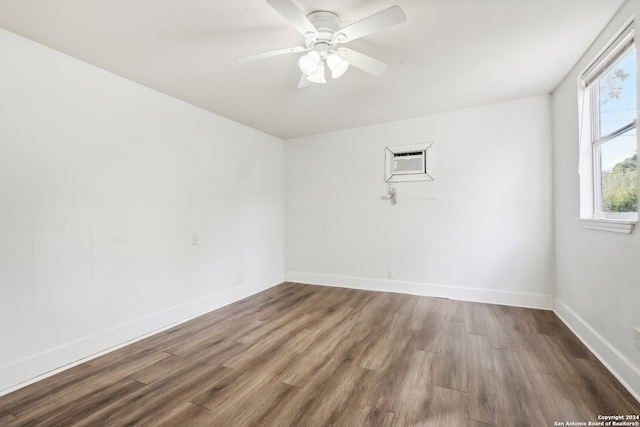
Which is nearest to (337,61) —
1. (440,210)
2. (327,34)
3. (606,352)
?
(327,34)

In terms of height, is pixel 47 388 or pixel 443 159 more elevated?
pixel 443 159

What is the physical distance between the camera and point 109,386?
1.88m

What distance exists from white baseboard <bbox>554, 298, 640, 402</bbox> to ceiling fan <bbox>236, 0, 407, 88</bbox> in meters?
2.51

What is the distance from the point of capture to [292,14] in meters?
1.49

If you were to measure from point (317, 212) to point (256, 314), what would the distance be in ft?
6.30

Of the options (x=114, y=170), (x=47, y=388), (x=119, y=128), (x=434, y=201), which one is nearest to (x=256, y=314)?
(x=47, y=388)

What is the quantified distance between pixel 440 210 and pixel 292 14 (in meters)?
2.99

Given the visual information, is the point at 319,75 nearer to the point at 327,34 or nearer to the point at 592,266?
the point at 327,34

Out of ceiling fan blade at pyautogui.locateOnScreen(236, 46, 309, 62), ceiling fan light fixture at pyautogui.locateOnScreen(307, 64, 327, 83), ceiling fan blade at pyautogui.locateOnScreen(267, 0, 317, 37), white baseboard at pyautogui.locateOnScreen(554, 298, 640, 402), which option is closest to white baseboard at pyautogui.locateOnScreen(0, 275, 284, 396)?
ceiling fan blade at pyautogui.locateOnScreen(236, 46, 309, 62)

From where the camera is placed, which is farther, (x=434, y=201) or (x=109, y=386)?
(x=434, y=201)

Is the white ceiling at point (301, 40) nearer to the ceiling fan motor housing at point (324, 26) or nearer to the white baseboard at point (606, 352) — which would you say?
the ceiling fan motor housing at point (324, 26)

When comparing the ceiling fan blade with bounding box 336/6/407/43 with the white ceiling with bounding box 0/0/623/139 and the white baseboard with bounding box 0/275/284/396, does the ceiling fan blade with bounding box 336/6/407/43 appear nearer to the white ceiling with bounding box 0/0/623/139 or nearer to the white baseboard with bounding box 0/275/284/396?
the white ceiling with bounding box 0/0/623/139

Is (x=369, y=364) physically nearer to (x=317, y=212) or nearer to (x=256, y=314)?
(x=256, y=314)

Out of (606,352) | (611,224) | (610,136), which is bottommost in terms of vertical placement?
(606,352)
